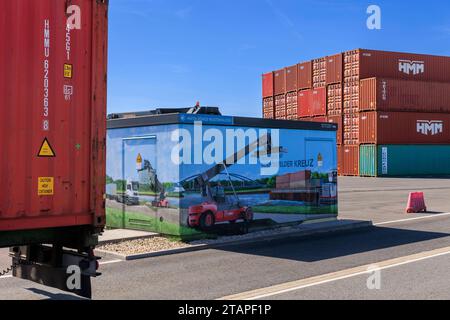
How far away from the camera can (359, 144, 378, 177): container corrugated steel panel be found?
41.5m

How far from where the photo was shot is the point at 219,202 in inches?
462

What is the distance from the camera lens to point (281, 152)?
1295 cm

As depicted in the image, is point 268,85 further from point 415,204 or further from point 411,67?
point 415,204

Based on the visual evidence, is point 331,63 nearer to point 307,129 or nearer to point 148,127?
point 307,129

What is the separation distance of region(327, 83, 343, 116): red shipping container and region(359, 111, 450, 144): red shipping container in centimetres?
239

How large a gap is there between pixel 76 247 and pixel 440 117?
43.0 m

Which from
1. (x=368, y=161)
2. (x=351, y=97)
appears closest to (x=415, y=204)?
(x=368, y=161)

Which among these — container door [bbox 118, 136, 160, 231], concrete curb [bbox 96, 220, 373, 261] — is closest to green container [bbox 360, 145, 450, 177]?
concrete curb [bbox 96, 220, 373, 261]

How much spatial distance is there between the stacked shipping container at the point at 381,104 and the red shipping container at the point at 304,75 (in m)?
0.14

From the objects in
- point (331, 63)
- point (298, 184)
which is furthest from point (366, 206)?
point (331, 63)

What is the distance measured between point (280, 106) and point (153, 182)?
129 ft

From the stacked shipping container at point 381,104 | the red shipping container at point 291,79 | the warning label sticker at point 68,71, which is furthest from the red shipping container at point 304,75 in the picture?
the warning label sticker at point 68,71

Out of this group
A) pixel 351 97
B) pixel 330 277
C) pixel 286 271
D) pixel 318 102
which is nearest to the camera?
pixel 330 277

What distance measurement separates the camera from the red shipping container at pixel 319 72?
44.3 metres
